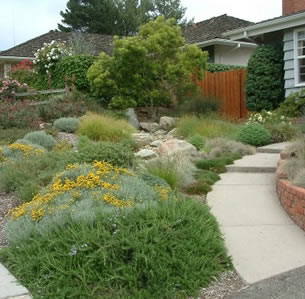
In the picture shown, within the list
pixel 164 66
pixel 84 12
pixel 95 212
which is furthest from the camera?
pixel 84 12

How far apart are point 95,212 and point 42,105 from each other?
1087cm

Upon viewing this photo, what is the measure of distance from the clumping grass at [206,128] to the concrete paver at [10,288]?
7773 millimetres

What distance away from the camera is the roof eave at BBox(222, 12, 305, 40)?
14.1 metres

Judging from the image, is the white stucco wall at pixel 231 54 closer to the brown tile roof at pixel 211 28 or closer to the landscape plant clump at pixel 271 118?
the brown tile roof at pixel 211 28

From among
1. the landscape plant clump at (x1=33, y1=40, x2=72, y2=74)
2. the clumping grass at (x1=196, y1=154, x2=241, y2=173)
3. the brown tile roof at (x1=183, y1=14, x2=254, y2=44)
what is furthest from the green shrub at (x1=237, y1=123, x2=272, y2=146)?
the brown tile roof at (x1=183, y1=14, x2=254, y2=44)

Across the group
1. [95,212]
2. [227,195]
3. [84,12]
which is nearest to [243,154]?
[227,195]

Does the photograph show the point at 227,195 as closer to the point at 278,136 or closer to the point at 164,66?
the point at 278,136

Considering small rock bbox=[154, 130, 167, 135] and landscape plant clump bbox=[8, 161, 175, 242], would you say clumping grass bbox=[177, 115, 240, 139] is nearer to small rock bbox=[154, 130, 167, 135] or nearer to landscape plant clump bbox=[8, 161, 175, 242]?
small rock bbox=[154, 130, 167, 135]

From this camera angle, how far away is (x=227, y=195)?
22.3ft

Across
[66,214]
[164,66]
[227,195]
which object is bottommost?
[227,195]

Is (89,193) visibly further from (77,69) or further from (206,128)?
(77,69)

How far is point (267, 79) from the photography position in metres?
15.2

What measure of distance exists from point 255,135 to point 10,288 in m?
7.87

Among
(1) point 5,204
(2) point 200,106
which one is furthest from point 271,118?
(1) point 5,204
